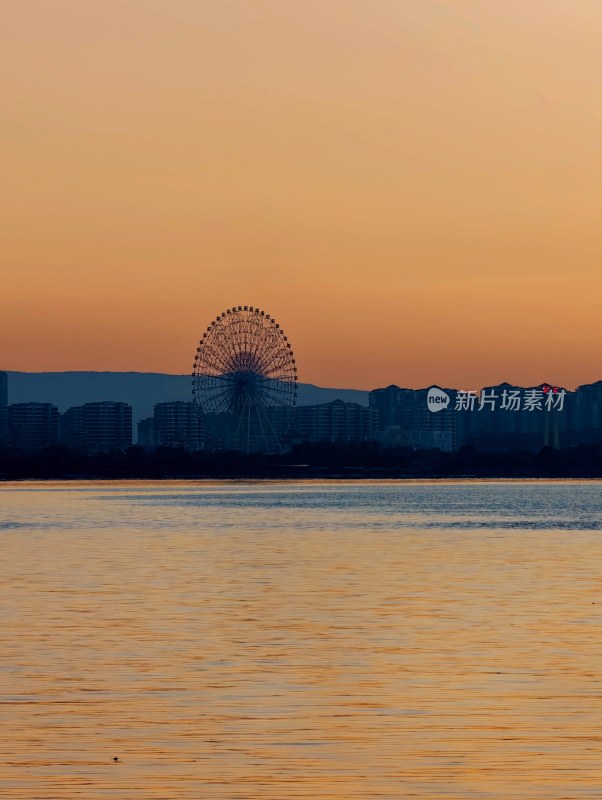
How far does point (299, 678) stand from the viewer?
25.0 m

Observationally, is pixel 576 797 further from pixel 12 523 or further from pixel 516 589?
pixel 12 523

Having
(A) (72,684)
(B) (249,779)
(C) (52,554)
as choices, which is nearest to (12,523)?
(C) (52,554)

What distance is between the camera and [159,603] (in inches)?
1513

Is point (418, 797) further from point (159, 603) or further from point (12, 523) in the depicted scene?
point (12, 523)

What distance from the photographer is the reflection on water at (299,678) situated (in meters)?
17.3

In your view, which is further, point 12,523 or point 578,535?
point 12,523

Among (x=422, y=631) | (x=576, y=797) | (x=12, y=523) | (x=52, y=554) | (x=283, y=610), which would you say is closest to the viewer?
(x=576, y=797)

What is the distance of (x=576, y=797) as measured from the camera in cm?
1595

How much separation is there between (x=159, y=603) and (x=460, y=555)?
77.7 feet

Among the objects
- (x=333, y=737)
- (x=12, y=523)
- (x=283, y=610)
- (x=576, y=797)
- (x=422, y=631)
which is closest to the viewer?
(x=576, y=797)

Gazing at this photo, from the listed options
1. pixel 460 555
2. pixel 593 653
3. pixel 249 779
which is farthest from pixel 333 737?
pixel 460 555

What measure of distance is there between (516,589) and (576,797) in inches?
1064

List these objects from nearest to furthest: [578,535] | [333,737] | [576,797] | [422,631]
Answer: [576,797] < [333,737] < [422,631] < [578,535]

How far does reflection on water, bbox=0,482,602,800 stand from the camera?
1728 cm
